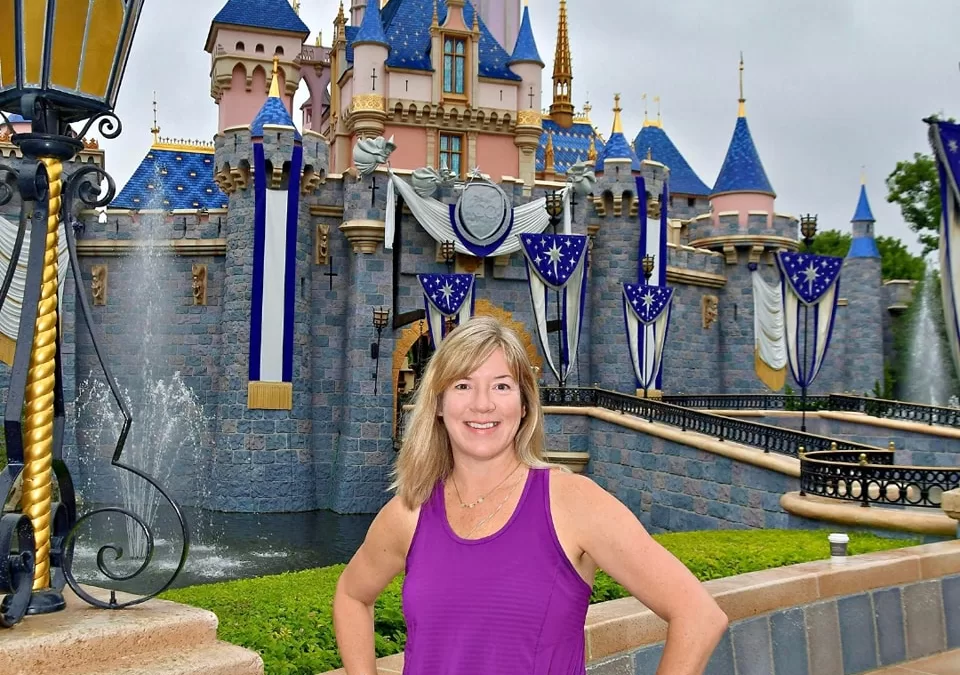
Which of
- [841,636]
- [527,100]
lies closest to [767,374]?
[527,100]

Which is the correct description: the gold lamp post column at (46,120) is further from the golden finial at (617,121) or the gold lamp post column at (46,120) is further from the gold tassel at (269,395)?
the golden finial at (617,121)

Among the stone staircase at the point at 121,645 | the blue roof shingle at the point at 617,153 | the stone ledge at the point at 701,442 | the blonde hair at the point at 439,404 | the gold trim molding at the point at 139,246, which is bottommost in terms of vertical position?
the stone ledge at the point at 701,442

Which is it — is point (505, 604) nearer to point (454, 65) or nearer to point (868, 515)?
point (868, 515)

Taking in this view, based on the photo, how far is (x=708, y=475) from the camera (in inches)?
583

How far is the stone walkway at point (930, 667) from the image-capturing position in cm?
513

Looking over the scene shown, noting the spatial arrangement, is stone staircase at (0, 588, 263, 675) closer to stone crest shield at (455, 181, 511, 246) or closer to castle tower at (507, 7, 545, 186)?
stone crest shield at (455, 181, 511, 246)

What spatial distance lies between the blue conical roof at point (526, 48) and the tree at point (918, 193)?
543 inches

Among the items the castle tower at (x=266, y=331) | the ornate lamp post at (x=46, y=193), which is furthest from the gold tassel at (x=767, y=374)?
the ornate lamp post at (x=46, y=193)

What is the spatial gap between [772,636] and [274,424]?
16.2 metres

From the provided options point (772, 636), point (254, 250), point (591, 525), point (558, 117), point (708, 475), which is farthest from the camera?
point (558, 117)

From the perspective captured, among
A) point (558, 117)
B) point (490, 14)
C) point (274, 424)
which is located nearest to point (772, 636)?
point (274, 424)

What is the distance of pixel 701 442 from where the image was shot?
1493 centimetres

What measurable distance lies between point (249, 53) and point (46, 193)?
25777mm

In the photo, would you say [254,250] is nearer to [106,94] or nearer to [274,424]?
[274,424]
